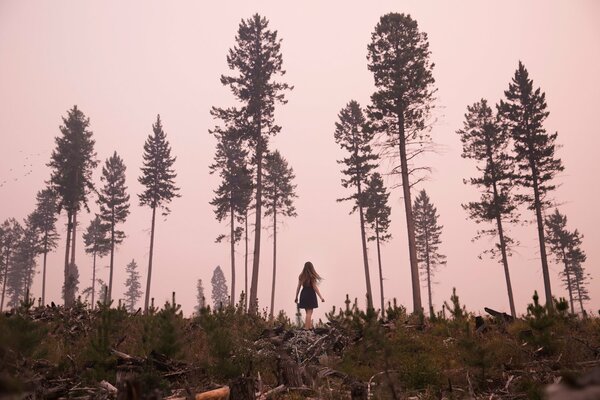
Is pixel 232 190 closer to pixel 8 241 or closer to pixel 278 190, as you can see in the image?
pixel 278 190

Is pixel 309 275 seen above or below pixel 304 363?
above

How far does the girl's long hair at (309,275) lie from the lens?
11.7 meters

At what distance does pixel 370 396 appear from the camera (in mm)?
4973

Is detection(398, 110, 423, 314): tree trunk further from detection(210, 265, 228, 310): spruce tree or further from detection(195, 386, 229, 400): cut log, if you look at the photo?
detection(210, 265, 228, 310): spruce tree

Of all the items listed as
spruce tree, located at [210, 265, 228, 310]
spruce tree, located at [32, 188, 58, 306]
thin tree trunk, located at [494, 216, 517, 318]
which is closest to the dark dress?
thin tree trunk, located at [494, 216, 517, 318]

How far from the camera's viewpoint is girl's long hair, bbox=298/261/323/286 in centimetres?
1169

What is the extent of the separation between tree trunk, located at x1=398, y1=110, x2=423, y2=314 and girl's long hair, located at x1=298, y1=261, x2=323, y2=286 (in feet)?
25.6

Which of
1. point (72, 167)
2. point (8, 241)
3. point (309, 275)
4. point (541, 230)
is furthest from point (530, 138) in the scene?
point (8, 241)

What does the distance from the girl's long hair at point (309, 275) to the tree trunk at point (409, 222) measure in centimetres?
781

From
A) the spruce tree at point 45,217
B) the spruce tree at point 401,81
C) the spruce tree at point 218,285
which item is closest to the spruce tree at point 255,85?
the spruce tree at point 401,81

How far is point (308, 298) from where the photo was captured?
1152cm

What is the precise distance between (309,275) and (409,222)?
865 cm

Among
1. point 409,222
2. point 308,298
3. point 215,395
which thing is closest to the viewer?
point 215,395

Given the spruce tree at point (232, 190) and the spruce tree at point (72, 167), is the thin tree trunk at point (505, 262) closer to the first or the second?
the spruce tree at point (232, 190)
